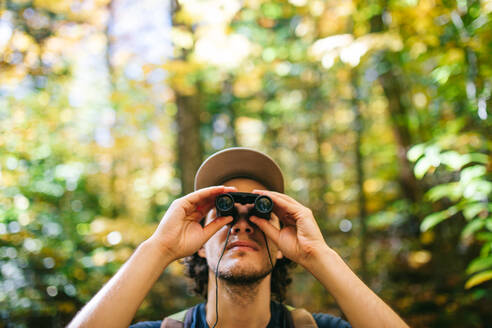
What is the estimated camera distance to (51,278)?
398 centimetres

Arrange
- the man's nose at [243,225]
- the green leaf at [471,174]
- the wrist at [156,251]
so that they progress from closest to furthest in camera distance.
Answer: the wrist at [156,251] → the man's nose at [243,225] → the green leaf at [471,174]

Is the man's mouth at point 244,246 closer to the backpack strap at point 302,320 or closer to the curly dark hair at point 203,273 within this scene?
the backpack strap at point 302,320

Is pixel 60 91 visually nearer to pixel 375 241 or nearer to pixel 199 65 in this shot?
pixel 199 65

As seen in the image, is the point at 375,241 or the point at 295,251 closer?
the point at 295,251

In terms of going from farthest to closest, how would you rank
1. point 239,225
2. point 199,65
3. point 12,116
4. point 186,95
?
point 12,116, point 186,95, point 199,65, point 239,225

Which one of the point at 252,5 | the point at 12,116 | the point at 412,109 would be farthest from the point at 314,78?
the point at 12,116

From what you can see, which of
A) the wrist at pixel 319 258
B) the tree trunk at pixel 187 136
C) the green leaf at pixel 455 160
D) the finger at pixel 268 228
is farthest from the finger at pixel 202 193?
the tree trunk at pixel 187 136

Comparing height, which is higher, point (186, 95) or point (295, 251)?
point (186, 95)

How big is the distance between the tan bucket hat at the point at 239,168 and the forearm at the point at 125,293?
Result: 2.08ft

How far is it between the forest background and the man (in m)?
1.18

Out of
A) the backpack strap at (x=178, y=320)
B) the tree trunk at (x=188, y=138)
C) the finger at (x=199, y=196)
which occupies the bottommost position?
the backpack strap at (x=178, y=320)

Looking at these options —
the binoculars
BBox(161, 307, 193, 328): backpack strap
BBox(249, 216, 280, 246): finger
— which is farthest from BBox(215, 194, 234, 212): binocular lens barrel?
BBox(161, 307, 193, 328): backpack strap

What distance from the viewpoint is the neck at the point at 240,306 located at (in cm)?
Answer: 193

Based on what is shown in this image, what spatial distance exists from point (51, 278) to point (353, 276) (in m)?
4.02
